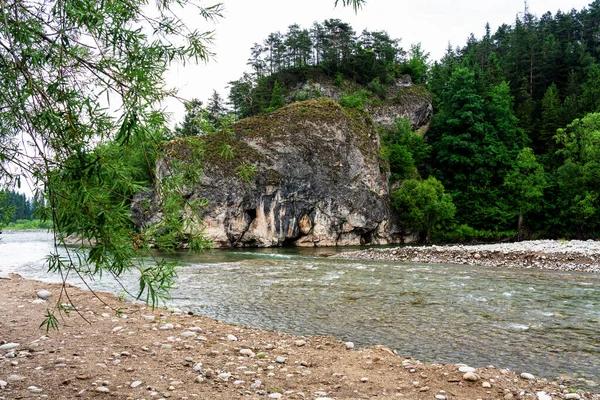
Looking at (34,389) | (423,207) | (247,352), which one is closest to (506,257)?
(423,207)

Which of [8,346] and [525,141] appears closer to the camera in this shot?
[8,346]

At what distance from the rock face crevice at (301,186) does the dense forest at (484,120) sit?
193 inches

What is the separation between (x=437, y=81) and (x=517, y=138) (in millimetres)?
20850

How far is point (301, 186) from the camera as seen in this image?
1710 inches

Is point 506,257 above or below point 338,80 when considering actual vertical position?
below

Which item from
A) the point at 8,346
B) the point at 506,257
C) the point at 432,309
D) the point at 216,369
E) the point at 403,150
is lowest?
the point at 506,257

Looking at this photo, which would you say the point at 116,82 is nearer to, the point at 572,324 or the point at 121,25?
the point at 121,25

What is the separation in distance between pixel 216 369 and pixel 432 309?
7692 mm

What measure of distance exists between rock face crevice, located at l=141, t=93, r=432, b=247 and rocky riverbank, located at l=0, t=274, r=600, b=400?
32359 mm

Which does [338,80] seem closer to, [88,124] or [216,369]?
[216,369]

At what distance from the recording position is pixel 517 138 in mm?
56438

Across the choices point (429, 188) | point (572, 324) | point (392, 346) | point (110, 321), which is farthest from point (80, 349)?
point (429, 188)

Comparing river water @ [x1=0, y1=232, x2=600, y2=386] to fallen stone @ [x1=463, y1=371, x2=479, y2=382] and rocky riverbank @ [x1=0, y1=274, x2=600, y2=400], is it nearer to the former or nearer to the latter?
rocky riverbank @ [x1=0, y1=274, x2=600, y2=400]

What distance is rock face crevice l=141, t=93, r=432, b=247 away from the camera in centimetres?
4131
